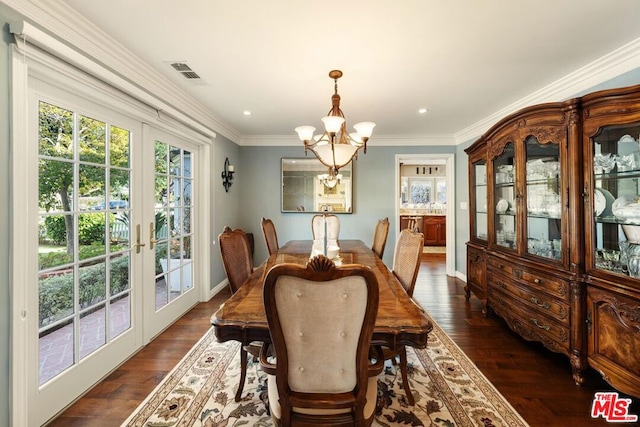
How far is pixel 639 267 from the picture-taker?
1.74m

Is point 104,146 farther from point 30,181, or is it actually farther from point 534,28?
point 534,28

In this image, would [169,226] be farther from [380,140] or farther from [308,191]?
[380,140]

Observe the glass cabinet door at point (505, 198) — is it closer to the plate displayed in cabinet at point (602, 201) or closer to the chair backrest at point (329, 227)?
the plate displayed in cabinet at point (602, 201)

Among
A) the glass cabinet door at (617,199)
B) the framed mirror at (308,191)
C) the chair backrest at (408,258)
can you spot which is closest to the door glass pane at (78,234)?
the chair backrest at (408,258)

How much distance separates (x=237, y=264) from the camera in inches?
83.5

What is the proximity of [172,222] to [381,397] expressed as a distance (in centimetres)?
257

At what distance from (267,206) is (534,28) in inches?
159

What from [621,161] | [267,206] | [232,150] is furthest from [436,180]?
[621,161]

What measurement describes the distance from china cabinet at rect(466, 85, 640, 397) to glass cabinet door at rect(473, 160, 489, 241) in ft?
1.63

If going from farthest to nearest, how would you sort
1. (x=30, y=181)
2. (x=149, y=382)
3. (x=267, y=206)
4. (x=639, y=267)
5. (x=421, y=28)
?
(x=267, y=206) → (x=149, y=382) → (x=421, y=28) → (x=639, y=267) → (x=30, y=181)

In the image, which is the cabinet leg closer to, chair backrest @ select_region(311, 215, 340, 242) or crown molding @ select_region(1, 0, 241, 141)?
chair backrest @ select_region(311, 215, 340, 242)

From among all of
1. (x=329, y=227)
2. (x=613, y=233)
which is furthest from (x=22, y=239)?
(x=613, y=233)

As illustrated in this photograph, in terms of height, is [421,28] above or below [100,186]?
above

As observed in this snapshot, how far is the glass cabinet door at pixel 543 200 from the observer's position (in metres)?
2.30
